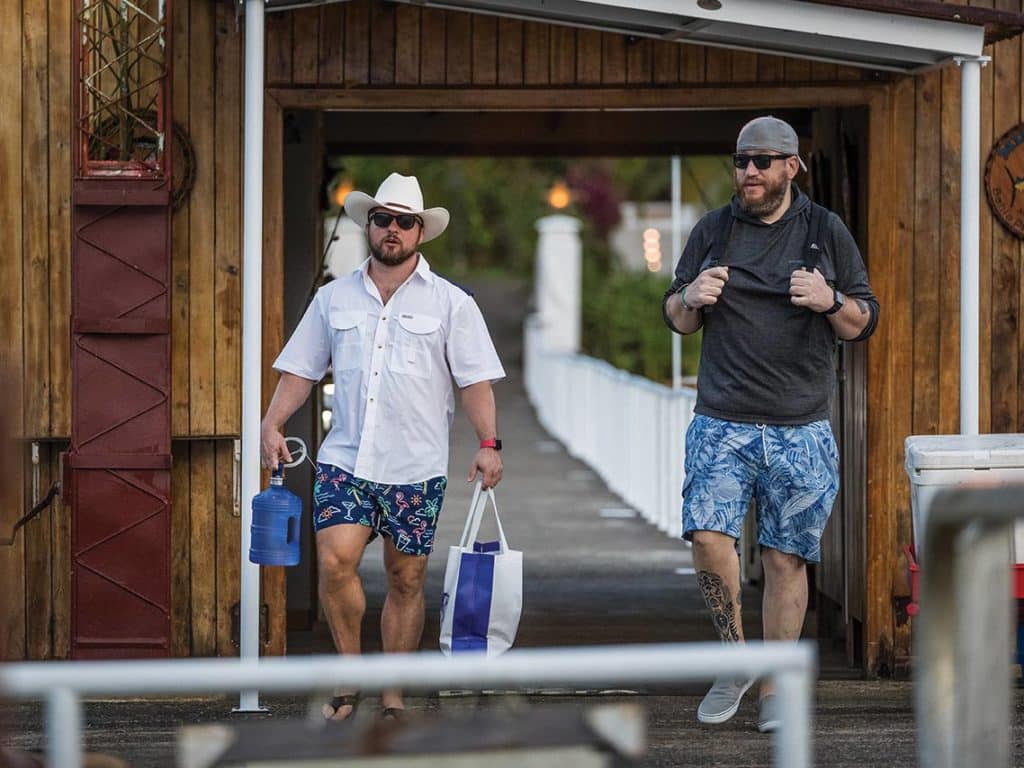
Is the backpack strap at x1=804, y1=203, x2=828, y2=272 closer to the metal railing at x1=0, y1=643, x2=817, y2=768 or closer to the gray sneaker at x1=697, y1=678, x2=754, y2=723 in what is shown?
the gray sneaker at x1=697, y1=678, x2=754, y2=723

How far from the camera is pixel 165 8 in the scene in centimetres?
652

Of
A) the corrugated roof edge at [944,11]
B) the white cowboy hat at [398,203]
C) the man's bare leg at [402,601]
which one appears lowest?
the man's bare leg at [402,601]

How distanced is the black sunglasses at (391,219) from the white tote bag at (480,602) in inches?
36.2

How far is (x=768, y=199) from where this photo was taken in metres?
5.75

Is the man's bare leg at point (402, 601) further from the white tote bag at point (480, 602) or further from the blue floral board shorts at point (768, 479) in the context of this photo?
the blue floral board shorts at point (768, 479)

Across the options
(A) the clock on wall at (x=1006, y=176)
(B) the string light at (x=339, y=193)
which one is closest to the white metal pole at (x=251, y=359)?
(A) the clock on wall at (x=1006, y=176)

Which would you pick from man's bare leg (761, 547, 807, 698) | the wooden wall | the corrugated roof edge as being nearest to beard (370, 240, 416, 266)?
the wooden wall

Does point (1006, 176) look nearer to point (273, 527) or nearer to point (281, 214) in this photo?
point (281, 214)

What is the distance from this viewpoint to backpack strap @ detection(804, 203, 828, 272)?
18.9ft

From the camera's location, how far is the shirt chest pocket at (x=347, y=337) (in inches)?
231

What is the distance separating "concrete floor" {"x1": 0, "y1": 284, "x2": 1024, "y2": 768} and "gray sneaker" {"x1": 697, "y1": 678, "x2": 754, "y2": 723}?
1.6 inches

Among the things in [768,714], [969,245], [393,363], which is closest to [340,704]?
[393,363]

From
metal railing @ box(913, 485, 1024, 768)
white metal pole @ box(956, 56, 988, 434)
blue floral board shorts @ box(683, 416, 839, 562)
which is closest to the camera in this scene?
metal railing @ box(913, 485, 1024, 768)

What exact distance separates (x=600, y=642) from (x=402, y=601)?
2086 mm
